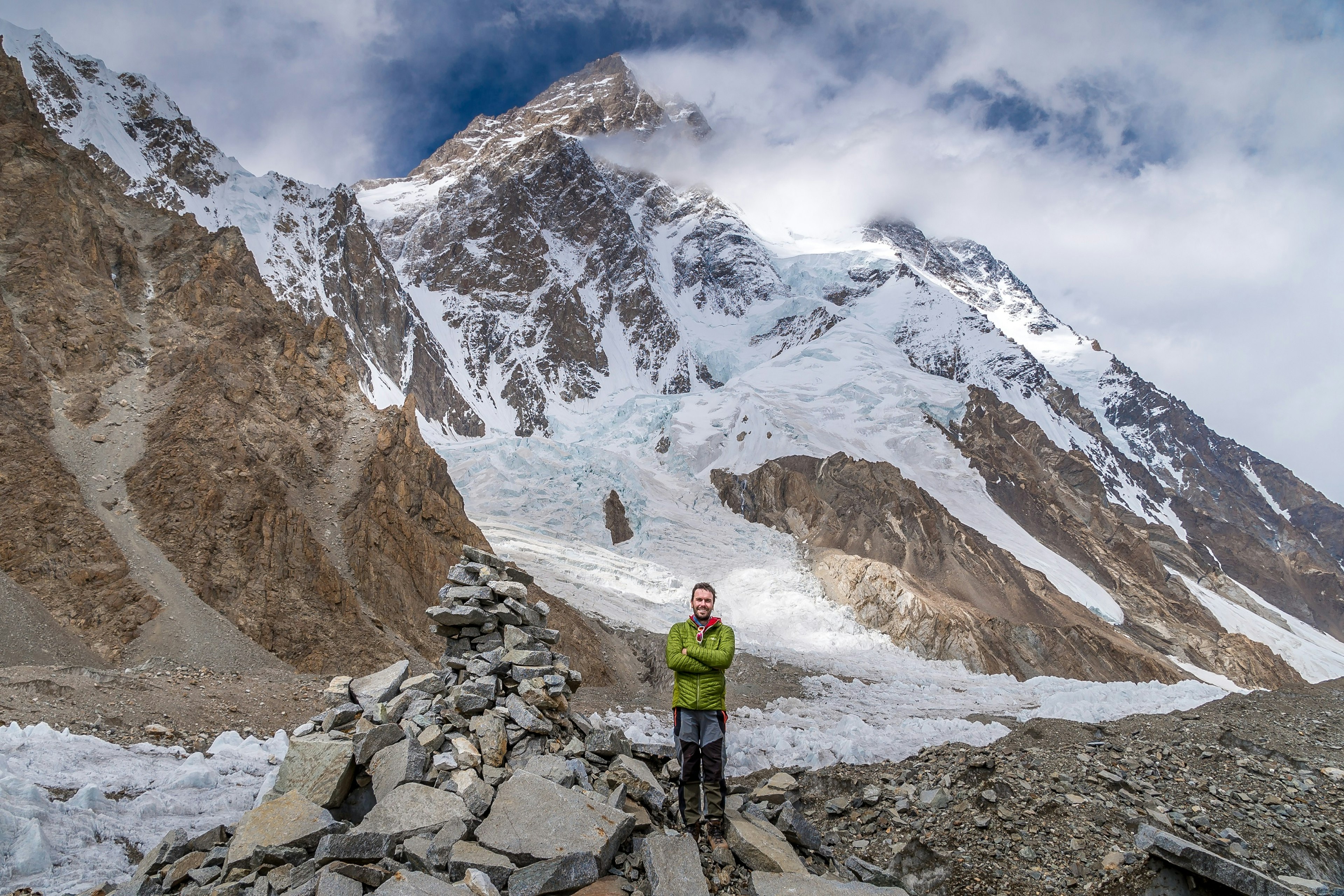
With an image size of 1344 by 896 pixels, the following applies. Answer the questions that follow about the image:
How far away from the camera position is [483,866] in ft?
14.7

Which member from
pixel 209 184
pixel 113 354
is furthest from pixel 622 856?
pixel 209 184

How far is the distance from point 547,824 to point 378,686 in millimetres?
3431

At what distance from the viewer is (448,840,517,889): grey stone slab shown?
4488mm

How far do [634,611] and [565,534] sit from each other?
1523 centimetres

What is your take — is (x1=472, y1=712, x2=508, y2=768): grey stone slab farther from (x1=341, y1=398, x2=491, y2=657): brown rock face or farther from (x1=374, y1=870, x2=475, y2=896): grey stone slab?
(x1=341, y1=398, x2=491, y2=657): brown rock face

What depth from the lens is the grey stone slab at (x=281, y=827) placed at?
487 centimetres

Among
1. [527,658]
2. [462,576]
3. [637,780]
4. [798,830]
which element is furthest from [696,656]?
[462,576]

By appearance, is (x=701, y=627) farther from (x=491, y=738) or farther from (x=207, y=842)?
(x=207, y=842)

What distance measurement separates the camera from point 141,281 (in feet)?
82.8

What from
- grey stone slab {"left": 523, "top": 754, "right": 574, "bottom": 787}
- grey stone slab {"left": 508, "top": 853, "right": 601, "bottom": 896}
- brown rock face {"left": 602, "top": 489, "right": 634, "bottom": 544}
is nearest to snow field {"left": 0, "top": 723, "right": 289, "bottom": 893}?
grey stone slab {"left": 523, "top": 754, "right": 574, "bottom": 787}

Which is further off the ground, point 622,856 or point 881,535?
point 881,535

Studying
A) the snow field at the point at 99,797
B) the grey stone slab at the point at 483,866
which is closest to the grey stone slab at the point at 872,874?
the grey stone slab at the point at 483,866

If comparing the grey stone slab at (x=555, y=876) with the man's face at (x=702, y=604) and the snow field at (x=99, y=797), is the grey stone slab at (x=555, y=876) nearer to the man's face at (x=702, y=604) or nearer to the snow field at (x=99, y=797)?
the man's face at (x=702, y=604)

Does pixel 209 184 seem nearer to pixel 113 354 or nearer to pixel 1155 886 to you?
pixel 113 354
